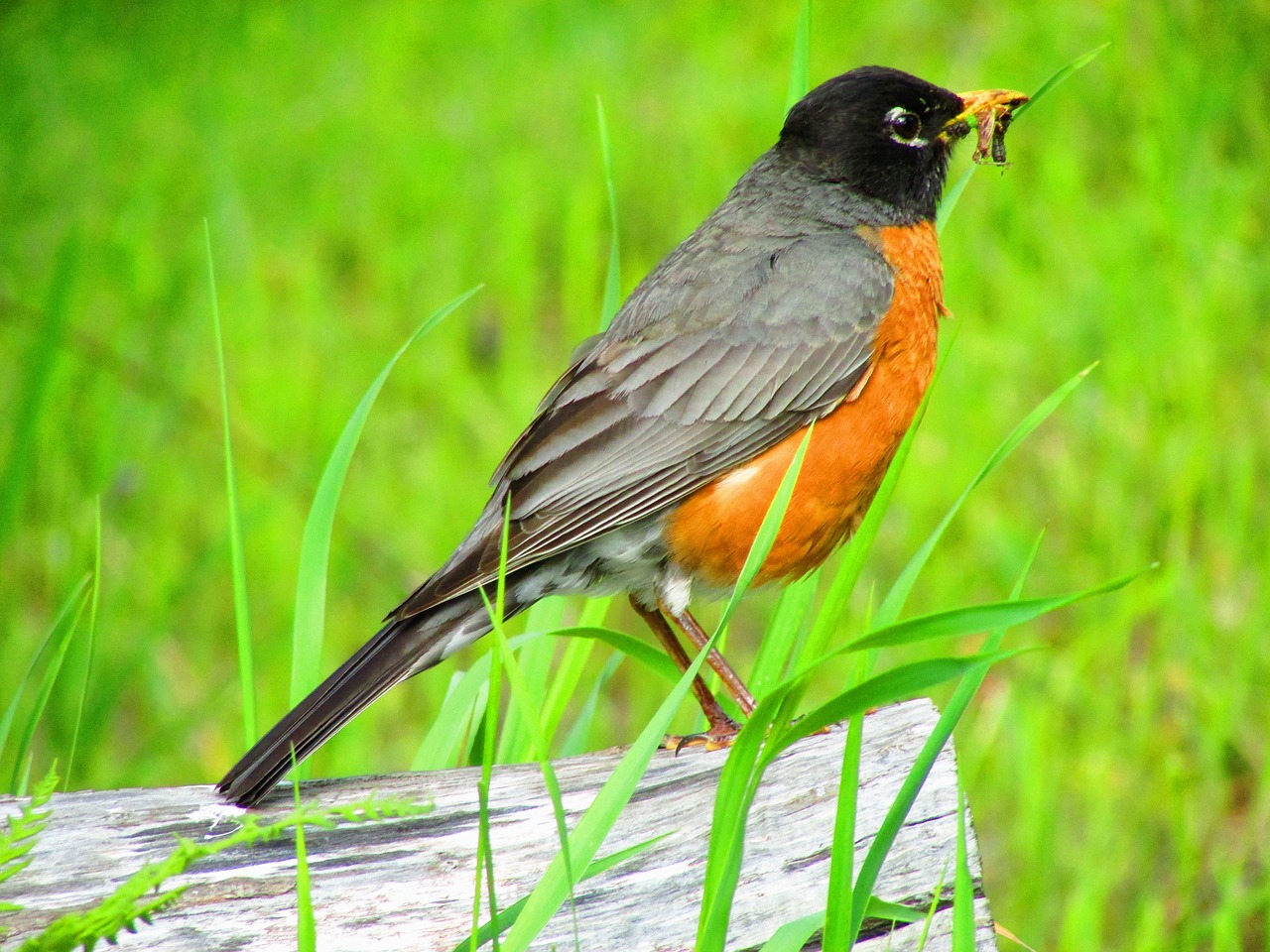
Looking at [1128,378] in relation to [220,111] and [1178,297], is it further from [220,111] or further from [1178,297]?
[220,111]

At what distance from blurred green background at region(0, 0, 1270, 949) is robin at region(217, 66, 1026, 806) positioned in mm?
858

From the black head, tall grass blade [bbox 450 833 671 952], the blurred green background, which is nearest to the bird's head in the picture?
the black head

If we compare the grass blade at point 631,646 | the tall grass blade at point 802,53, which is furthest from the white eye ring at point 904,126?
the grass blade at point 631,646

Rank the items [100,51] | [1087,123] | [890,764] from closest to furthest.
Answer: [890,764]
[1087,123]
[100,51]

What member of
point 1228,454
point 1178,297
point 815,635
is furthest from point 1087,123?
point 815,635

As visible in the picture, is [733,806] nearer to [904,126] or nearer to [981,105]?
[904,126]

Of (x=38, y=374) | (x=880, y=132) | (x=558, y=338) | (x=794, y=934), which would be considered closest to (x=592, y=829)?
(x=794, y=934)

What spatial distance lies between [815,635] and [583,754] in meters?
0.71

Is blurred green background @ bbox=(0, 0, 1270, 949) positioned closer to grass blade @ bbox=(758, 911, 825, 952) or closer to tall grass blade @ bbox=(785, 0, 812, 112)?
grass blade @ bbox=(758, 911, 825, 952)

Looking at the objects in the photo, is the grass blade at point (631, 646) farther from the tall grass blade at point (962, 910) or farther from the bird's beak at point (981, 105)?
the bird's beak at point (981, 105)

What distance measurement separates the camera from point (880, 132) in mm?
3629

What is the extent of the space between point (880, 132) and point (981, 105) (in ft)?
0.94

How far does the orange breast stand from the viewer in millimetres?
3008

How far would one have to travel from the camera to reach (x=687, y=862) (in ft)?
6.95
